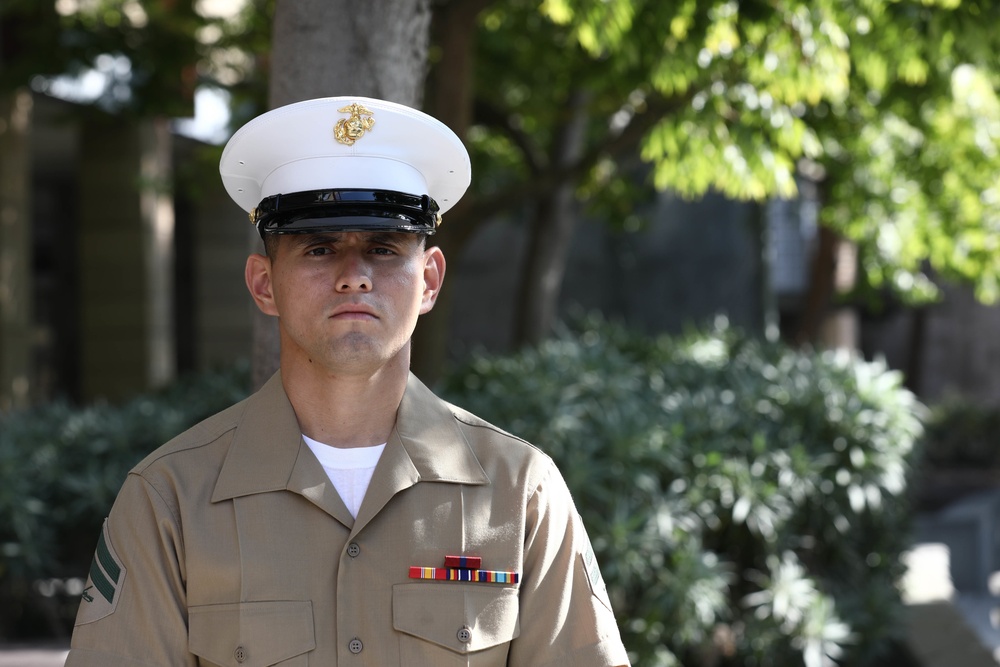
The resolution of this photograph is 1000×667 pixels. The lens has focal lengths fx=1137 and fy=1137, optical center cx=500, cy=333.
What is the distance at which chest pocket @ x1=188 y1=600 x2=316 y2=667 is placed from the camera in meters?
1.97

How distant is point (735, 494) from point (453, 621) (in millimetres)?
3689

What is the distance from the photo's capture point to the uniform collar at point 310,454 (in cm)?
206

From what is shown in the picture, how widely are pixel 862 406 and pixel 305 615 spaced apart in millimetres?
4889

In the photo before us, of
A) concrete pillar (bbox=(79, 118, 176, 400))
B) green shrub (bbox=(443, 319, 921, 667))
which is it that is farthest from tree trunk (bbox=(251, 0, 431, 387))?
concrete pillar (bbox=(79, 118, 176, 400))

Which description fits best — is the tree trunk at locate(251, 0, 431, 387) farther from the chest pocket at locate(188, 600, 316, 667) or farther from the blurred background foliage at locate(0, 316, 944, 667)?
the blurred background foliage at locate(0, 316, 944, 667)

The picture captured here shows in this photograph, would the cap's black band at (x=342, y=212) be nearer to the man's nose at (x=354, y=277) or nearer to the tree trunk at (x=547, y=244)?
the man's nose at (x=354, y=277)

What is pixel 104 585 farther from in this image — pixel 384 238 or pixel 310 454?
pixel 384 238

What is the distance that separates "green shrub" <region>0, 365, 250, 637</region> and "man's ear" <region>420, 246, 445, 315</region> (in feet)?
12.7

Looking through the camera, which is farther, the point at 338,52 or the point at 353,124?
the point at 338,52

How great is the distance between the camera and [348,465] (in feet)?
7.09

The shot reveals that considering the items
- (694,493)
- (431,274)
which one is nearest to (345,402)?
(431,274)

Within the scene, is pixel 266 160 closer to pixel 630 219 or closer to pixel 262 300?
pixel 262 300

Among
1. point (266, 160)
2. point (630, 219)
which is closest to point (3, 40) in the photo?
point (630, 219)

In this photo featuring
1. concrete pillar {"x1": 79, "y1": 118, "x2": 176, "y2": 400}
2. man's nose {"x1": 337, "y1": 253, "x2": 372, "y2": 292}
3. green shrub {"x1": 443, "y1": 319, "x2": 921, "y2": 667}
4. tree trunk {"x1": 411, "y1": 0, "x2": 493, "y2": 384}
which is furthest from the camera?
concrete pillar {"x1": 79, "y1": 118, "x2": 176, "y2": 400}
